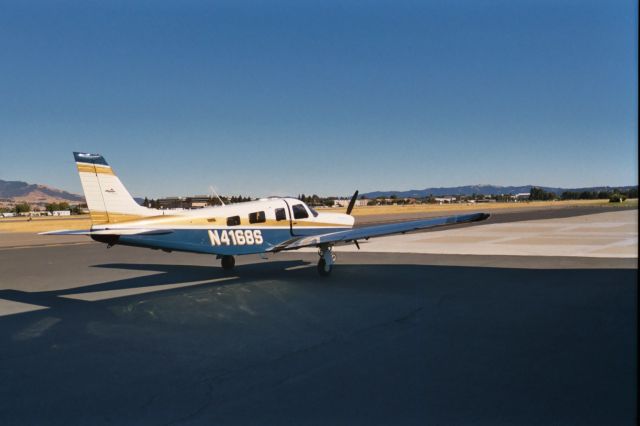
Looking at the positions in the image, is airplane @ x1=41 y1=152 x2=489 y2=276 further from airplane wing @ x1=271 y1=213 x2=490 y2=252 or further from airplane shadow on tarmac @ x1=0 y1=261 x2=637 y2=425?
airplane shadow on tarmac @ x1=0 y1=261 x2=637 y2=425

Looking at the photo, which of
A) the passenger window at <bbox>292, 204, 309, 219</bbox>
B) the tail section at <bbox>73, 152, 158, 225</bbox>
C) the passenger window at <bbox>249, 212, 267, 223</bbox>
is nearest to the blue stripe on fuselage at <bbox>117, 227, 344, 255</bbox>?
the passenger window at <bbox>249, 212, 267, 223</bbox>

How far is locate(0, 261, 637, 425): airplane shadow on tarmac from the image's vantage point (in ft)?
16.3

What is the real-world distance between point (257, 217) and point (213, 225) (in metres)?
1.46

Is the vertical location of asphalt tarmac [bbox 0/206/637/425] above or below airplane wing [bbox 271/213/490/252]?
below

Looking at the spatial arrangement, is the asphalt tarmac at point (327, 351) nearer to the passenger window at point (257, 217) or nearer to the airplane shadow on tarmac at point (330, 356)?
the airplane shadow on tarmac at point (330, 356)

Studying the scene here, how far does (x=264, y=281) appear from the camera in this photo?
13.6 meters

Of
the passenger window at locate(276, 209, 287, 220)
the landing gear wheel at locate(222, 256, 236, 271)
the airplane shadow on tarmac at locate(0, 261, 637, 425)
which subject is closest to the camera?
the airplane shadow on tarmac at locate(0, 261, 637, 425)

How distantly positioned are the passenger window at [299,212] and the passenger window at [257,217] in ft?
4.06

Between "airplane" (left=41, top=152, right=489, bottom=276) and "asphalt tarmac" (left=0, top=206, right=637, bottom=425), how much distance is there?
1245 millimetres

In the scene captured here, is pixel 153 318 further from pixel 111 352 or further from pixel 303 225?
pixel 303 225

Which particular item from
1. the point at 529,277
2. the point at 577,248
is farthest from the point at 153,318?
the point at 577,248

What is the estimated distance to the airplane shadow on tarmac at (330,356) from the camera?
4970 millimetres

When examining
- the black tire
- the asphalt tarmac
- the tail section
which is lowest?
the asphalt tarmac

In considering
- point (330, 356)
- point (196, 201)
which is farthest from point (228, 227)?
point (196, 201)
